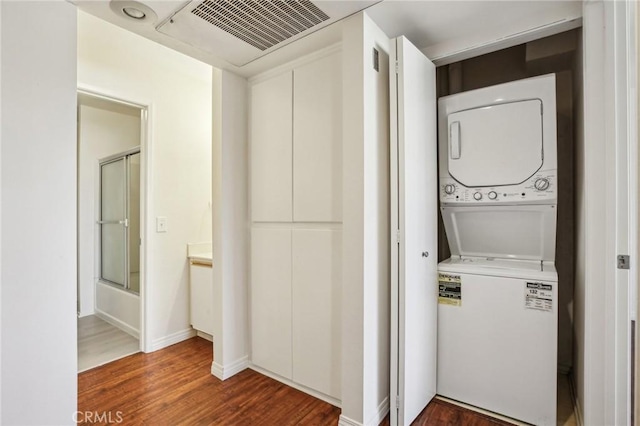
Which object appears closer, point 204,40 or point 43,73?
point 43,73

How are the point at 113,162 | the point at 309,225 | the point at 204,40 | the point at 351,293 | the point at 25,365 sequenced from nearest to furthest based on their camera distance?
the point at 25,365, the point at 351,293, the point at 204,40, the point at 309,225, the point at 113,162

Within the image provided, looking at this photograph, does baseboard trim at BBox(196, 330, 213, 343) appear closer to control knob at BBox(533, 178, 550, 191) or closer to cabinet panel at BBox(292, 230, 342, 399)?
cabinet panel at BBox(292, 230, 342, 399)

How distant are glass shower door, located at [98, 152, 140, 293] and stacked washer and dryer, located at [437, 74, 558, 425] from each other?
2.87m

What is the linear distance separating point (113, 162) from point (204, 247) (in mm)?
1508

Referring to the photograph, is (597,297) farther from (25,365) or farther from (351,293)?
(25,365)

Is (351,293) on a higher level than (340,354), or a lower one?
higher

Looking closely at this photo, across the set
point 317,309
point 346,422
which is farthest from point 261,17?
point 346,422

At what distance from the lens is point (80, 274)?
3672 mm

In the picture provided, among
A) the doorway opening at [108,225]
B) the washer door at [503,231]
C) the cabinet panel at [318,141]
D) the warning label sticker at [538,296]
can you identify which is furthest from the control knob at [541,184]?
the doorway opening at [108,225]

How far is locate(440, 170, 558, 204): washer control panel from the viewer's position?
1826 mm

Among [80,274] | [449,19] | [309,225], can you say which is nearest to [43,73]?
[309,225]

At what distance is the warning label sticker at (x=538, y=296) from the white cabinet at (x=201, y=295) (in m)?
2.37

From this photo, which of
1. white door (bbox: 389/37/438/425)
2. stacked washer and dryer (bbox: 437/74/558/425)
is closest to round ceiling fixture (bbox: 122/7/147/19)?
white door (bbox: 389/37/438/425)

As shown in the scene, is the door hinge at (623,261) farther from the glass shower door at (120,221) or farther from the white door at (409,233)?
the glass shower door at (120,221)
